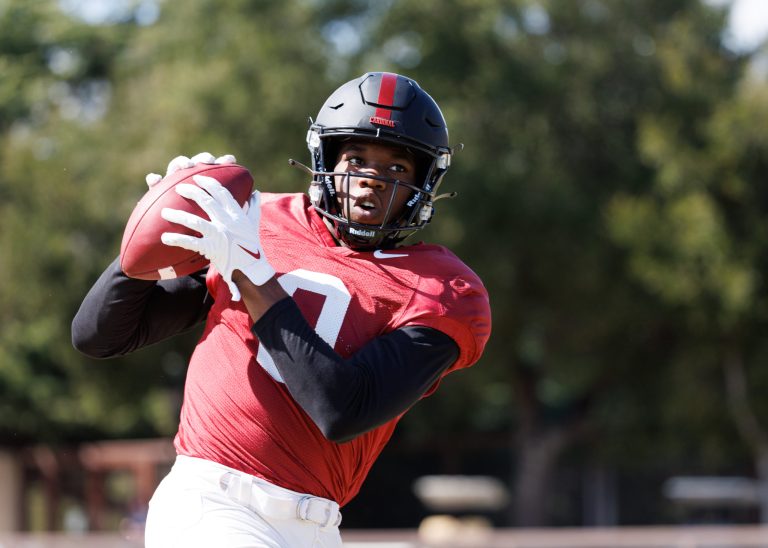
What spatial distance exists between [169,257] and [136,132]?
685 inches

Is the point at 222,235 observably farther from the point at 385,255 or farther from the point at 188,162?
the point at 385,255

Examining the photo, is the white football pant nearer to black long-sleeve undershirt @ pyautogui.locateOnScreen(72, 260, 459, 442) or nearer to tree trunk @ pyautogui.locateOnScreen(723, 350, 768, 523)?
black long-sleeve undershirt @ pyautogui.locateOnScreen(72, 260, 459, 442)

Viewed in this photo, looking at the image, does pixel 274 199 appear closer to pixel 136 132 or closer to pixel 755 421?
pixel 136 132

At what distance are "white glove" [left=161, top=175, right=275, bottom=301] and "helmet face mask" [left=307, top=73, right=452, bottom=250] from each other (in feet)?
1.25

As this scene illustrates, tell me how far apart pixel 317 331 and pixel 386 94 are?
0.76 metres

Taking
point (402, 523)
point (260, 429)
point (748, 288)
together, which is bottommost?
point (260, 429)

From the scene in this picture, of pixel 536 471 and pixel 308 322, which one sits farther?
pixel 536 471

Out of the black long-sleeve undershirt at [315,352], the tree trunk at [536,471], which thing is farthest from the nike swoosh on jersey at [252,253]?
the tree trunk at [536,471]

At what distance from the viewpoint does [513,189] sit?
20.3 metres

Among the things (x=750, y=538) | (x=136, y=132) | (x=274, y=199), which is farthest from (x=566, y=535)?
(x=136, y=132)

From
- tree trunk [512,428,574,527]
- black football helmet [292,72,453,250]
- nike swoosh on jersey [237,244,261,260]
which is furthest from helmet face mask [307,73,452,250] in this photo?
tree trunk [512,428,574,527]

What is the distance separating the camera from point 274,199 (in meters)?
3.38

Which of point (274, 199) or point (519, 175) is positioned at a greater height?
point (519, 175)

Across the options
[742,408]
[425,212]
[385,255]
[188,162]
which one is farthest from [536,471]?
[188,162]
